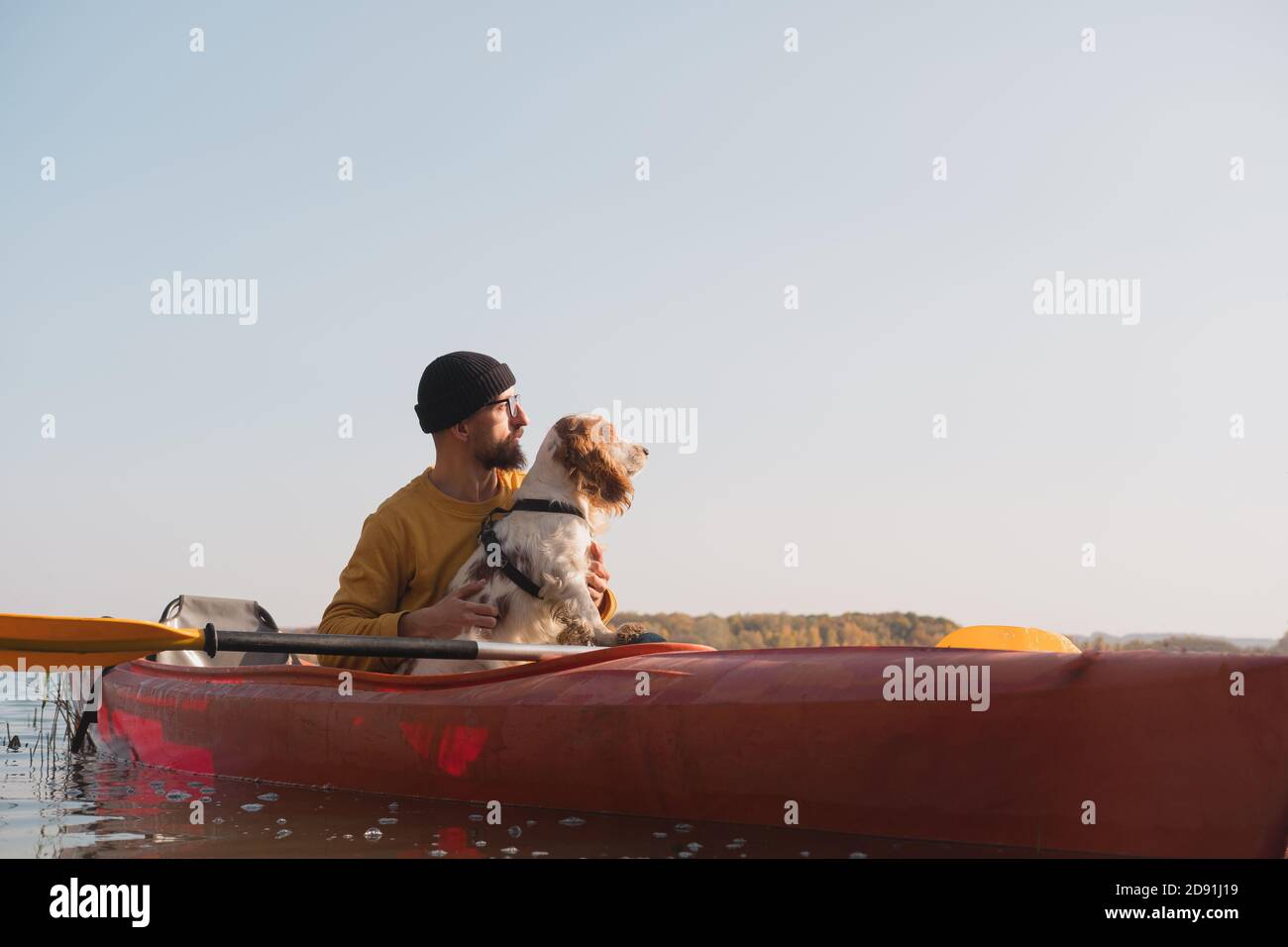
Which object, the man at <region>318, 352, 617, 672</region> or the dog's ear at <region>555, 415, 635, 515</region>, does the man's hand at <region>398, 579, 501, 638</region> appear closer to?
the man at <region>318, 352, 617, 672</region>

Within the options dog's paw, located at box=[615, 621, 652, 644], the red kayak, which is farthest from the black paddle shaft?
dog's paw, located at box=[615, 621, 652, 644]

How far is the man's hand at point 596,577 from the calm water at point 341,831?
1180 mm

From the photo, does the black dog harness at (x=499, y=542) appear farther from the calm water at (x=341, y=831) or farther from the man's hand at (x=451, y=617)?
the calm water at (x=341, y=831)

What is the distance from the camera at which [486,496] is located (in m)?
5.06

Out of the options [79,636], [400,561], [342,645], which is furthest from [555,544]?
[79,636]

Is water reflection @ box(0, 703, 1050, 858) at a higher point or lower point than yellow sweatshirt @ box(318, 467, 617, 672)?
lower

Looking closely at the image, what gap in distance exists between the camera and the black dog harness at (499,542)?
15.3ft

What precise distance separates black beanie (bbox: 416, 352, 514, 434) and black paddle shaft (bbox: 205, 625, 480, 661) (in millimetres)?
988

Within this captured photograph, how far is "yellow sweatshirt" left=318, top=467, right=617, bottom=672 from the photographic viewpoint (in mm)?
4684

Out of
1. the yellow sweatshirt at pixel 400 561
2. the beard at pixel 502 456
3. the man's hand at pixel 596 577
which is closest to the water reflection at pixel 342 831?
the yellow sweatshirt at pixel 400 561
